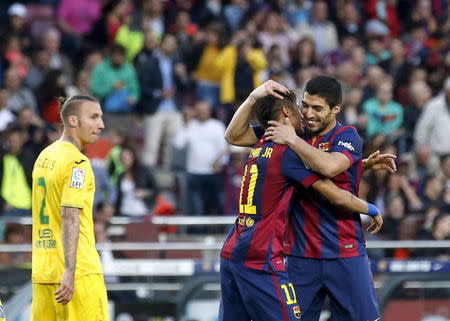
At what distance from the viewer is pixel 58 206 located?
7.61 meters

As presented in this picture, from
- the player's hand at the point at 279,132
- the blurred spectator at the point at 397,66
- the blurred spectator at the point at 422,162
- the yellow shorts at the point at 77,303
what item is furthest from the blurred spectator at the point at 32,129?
the player's hand at the point at 279,132

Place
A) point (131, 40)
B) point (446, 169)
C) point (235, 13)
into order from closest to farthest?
point (446, 169) → point (131, 40) → point (235, 13)

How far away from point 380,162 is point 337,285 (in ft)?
3.09

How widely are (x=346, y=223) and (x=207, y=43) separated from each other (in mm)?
9895

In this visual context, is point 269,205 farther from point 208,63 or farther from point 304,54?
point 304,54

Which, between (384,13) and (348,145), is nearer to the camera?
(348,145)

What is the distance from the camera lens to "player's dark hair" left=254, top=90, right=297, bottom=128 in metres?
7.54

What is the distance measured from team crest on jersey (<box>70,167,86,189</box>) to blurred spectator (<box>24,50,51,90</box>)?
29.7ft

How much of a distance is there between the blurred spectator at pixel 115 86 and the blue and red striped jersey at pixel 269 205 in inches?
372

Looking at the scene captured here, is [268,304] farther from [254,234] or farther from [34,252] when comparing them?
[34,252]

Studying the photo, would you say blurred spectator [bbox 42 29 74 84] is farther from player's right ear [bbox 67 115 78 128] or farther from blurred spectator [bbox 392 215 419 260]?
player's right ear [bbox 67 115 78 128]

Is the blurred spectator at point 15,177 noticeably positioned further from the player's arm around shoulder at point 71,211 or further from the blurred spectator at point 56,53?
the player's arm around shoulder at point 71,211

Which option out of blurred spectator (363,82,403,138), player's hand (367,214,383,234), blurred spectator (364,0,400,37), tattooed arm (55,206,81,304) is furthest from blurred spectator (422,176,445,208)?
tattooed arm (55,206,81,304)

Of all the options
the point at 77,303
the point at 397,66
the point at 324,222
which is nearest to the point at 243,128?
the point at 324,222
